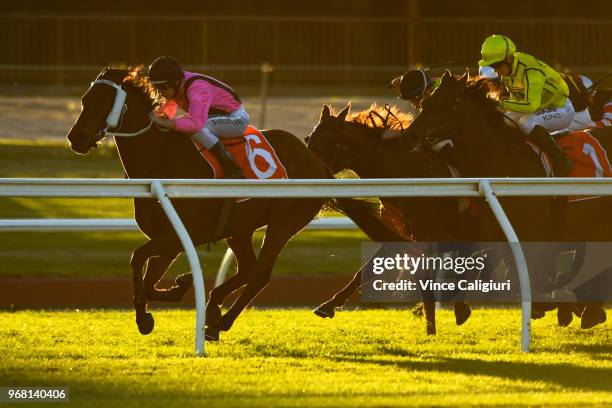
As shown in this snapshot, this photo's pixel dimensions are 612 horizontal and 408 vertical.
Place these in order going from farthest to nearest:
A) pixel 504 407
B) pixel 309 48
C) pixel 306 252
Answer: pixel 309 48, pixel 306 252, pixel 504 407

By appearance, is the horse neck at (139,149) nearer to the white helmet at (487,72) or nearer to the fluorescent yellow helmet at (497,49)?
the fluorescent yellow helmet at (497,49)

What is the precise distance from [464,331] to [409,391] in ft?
9.87

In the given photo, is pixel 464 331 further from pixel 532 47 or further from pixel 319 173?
pixel 532 47

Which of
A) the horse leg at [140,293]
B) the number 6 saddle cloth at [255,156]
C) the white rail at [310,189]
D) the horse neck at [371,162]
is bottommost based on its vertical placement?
the horse leg at [140,293]

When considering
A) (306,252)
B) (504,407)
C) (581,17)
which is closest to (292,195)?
(504,407)

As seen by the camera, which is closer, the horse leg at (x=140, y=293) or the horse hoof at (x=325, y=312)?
the horse leg at (x=140, y=293)

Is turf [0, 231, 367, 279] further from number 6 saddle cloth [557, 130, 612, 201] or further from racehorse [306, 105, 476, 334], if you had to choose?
number 6 saddle cloth [557, 130, 612, 201]

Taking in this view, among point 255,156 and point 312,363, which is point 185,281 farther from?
point 312,363

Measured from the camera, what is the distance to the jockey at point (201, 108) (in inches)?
385

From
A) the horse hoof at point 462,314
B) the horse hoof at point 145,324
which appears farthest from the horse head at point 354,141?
the horse hoof at point 145,324

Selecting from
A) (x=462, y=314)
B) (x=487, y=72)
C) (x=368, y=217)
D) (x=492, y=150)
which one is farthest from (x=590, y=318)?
(x=487, y=72)

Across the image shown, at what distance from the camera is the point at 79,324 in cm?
1046

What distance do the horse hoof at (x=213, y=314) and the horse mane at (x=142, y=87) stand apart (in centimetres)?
132

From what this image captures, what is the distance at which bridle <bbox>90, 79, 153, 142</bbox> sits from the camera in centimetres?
969
